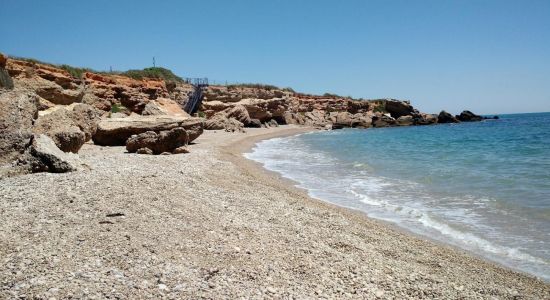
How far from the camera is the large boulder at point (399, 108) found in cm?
6800

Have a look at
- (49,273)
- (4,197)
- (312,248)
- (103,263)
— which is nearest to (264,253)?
(312,248)

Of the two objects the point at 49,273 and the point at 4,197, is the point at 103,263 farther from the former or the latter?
the point at 4,197

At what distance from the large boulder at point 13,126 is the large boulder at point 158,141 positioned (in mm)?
5403

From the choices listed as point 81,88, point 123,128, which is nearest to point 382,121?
point 81,88

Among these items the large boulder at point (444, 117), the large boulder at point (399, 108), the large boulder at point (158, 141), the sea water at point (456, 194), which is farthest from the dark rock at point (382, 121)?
the large boulder at point (158, 141)

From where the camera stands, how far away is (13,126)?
9.15m

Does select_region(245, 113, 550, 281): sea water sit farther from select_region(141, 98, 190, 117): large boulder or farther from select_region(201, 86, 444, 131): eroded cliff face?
select_region(201, 86, 444, 131): eroded cliff face

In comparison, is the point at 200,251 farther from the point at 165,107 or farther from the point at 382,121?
the point at 382,121

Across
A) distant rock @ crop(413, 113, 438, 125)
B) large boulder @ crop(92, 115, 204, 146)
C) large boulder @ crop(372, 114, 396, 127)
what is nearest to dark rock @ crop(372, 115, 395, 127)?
large boulder @ crop(372, 114, 396, 127)

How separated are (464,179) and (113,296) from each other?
1275cm

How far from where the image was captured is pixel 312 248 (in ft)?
19.2

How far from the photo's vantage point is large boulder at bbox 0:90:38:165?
886 centimetres

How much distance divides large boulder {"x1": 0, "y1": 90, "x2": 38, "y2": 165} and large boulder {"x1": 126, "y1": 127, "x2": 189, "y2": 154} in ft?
17.7

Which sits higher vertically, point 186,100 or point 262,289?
point 186,100
